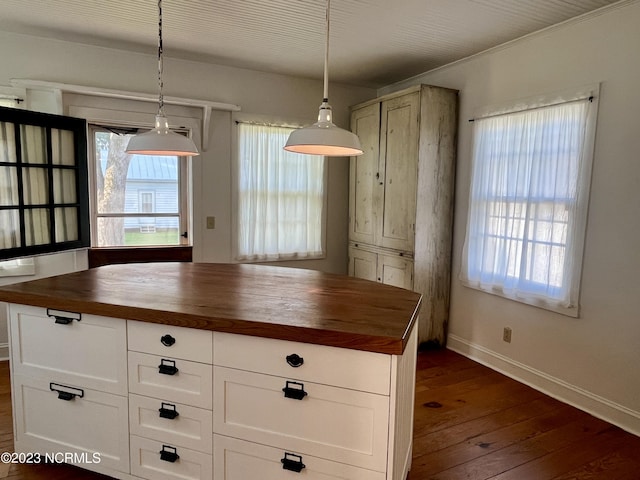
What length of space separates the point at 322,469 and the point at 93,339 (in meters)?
1.10

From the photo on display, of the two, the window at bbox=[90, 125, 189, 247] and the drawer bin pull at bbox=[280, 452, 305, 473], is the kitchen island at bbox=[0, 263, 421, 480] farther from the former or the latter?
the window at bbox=[90, 125, 189, 247]

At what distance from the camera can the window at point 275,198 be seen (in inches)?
161

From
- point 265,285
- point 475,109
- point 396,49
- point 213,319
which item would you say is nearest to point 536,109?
point 475,109

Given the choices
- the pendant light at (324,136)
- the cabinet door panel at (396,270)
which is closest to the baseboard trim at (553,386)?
the cabinet door panel at (396,270)

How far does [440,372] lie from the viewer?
10.9 ft

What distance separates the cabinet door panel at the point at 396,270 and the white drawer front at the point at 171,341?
2275 mm

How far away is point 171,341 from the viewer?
1729 mm

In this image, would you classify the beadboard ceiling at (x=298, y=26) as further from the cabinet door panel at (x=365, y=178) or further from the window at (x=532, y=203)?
the window at (x=532, y=203)

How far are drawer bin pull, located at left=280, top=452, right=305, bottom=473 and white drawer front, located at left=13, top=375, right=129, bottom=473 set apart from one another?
730mm

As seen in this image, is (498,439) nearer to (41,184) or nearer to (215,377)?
(215,377)

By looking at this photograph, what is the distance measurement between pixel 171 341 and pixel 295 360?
54cm

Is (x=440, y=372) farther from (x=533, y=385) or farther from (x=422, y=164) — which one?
(x=422, y=164)

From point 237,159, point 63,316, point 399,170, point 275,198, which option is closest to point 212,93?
point 237,159

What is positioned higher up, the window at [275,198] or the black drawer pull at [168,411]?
the window at [275,198]
